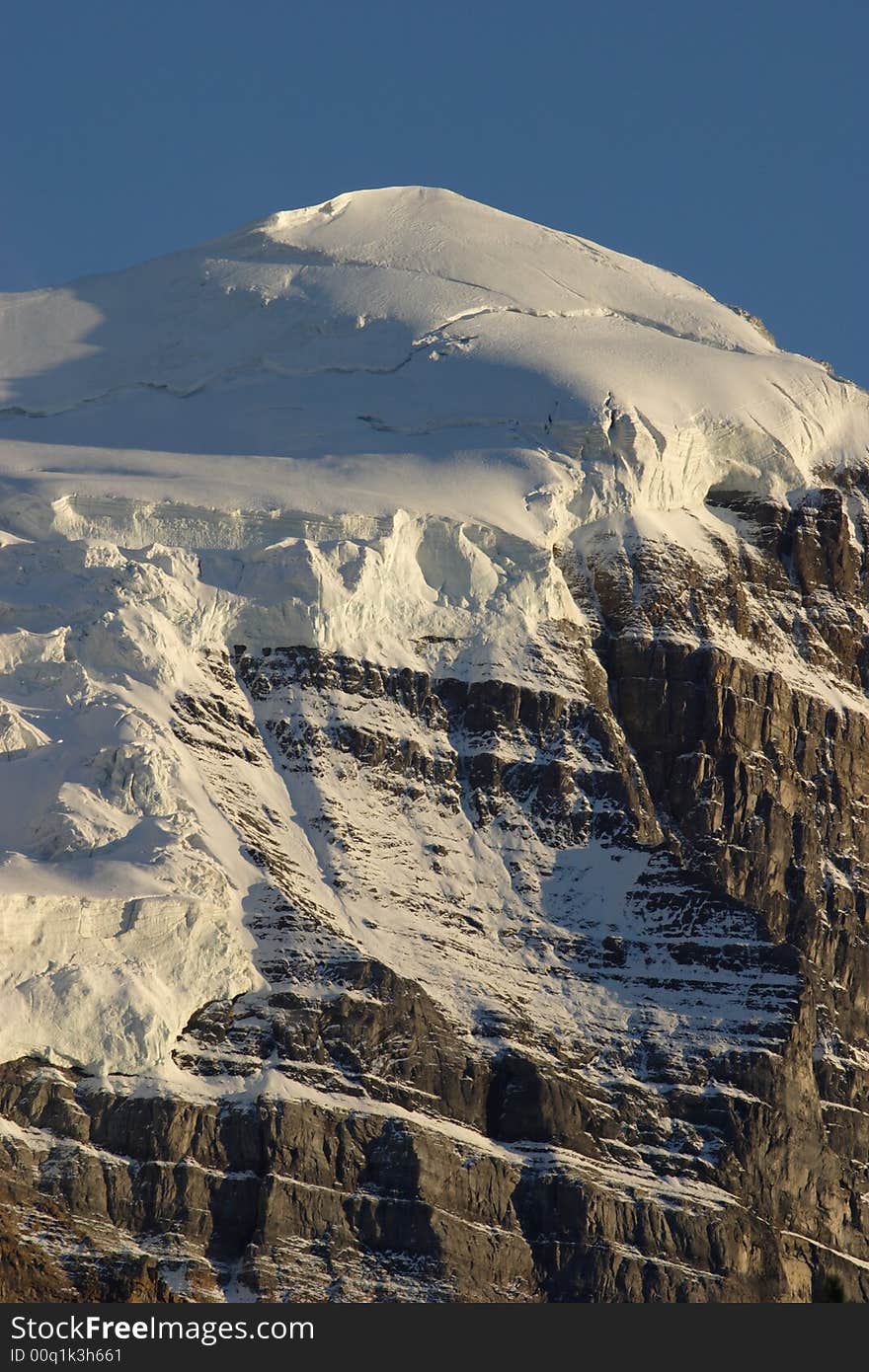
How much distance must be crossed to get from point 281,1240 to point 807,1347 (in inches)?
2693

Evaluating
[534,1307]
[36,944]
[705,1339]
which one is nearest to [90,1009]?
[36,944]

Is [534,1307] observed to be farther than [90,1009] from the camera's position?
No

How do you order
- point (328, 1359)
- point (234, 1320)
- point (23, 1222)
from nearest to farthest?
point (328, 1359), point (234, 1320), point (23, 1222)

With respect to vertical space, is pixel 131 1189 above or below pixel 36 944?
below

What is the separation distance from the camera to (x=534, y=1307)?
501 ft

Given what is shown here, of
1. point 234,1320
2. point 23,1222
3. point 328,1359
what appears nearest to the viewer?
point 328,1359

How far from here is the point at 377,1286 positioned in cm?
19825

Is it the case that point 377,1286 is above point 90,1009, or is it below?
below

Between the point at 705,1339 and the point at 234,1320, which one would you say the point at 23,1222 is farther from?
the point at 705,1339

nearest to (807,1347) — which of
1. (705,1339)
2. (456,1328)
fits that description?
(705,1339)

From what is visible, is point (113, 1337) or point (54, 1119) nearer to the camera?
point (113, 1337)

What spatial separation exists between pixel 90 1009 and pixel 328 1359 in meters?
68.9

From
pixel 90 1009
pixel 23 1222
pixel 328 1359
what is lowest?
pixel 328 1359

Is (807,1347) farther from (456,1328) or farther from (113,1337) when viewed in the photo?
(113,1337)
